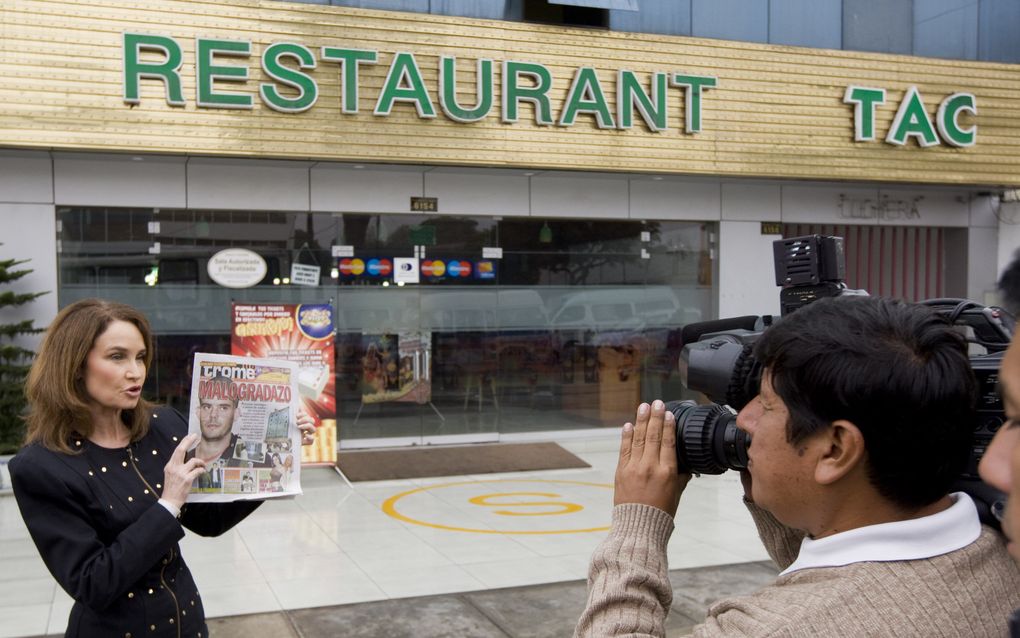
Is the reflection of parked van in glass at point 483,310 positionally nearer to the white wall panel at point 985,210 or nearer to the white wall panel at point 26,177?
the white wall panel at point 26,177

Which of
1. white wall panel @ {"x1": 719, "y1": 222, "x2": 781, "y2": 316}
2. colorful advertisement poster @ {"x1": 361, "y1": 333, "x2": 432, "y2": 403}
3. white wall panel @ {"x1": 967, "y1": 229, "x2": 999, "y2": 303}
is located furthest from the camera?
white wall panel @ {"x1": 967, "y1": 229, "x2": 999, "y2": 303}

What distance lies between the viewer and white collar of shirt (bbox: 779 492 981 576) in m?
1.27

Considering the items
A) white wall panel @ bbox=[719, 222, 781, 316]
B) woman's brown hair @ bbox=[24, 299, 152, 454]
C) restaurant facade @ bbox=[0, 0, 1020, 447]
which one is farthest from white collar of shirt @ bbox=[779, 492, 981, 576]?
white wall panel @ bbox=[719, 222, 781, 316]

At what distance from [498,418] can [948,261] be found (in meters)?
6.85

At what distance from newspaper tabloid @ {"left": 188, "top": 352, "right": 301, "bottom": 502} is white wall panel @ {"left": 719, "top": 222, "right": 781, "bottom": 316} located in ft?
34.2

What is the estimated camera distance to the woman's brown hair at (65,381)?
2.56 m

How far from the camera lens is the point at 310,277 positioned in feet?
36.4

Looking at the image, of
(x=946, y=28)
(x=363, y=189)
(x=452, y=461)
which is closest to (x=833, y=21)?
(x=946, y=28)

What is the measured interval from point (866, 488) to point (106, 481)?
200 cm

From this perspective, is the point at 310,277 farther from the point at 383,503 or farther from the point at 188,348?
the point at 383,503

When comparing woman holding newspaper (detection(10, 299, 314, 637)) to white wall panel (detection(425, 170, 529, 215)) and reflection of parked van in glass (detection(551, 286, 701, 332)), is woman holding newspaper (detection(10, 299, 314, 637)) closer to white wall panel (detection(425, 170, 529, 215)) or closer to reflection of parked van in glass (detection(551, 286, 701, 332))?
white wall panel (detection(425, 170, 529, 215))

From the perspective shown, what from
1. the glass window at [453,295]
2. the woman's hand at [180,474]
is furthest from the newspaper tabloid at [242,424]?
the glass window at [453,295]

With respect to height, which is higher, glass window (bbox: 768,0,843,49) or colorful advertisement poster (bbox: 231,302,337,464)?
glass window (bbox: 768,0,843,49)

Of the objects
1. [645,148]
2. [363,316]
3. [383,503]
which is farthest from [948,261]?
[383,503]
